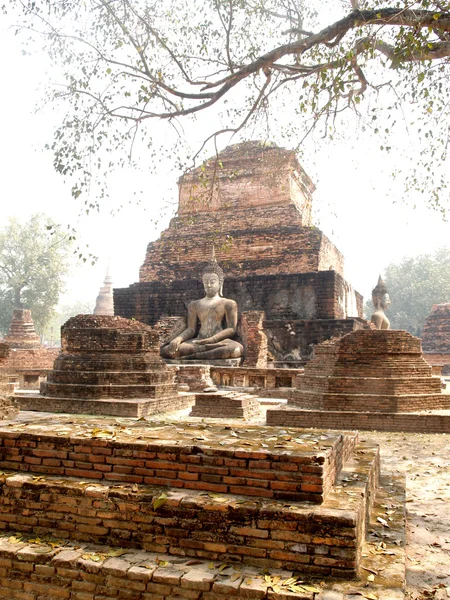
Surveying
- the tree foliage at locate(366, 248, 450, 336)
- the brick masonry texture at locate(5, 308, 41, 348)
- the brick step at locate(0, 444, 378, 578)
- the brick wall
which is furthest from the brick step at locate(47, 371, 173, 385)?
the tree foliage at locate(366, 248, 450, 336)

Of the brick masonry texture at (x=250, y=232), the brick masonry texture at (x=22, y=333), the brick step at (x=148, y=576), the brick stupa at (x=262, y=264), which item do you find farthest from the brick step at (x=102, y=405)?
the brick masonry texture at (x=22, y=333)

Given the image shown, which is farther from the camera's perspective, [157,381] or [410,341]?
[157,381]

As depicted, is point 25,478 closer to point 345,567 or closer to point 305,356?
point 345,567

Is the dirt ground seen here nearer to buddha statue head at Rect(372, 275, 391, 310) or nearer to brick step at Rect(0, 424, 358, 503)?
brick step at Rect(0, 424, 358, 503)

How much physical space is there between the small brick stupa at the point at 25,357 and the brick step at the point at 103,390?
107 inches

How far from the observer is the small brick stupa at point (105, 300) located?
49688mm

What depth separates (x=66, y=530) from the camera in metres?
3.14

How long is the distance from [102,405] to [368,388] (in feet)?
14.5

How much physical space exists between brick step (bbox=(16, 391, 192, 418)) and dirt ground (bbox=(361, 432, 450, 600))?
3625 mm

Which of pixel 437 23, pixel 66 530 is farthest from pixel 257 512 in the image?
pixel 437 23

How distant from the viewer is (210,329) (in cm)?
1512

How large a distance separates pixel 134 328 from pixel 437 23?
7.08 metres

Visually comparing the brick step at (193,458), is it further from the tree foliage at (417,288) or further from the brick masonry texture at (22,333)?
the tree foliage at (417,288)

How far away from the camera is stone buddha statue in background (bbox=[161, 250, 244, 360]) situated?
46.7 feet
